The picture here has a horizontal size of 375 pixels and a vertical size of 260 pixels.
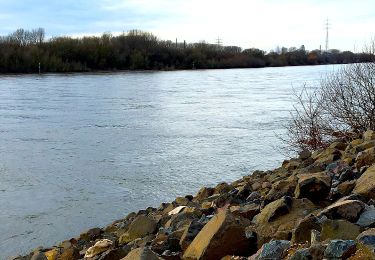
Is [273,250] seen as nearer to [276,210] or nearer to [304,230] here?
[304,230]

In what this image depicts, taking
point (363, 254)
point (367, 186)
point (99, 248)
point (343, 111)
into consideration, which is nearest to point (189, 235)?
point (99, 248)

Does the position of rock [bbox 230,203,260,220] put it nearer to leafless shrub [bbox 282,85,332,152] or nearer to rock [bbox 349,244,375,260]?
rock [bbox 349,244,375,260]

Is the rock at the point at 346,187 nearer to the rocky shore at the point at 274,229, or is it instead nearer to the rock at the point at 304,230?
the rocky shore at the point at 274,229

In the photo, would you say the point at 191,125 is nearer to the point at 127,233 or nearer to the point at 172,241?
the point at 127,233

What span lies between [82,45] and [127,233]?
171 feet

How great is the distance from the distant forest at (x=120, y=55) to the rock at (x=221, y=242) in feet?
154

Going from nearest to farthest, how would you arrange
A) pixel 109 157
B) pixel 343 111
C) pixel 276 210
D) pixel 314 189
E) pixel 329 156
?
pixel 276 210 → pixel 314 189 → pixel 329 156 → pixel 343 111 → pixel 109 157

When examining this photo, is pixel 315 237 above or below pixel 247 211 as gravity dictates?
above

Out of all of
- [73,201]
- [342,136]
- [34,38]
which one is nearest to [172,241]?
[73,201]

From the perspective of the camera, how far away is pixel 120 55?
2212 inches

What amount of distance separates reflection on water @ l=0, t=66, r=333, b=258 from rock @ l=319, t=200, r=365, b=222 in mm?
3483

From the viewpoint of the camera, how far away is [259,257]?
2.63m

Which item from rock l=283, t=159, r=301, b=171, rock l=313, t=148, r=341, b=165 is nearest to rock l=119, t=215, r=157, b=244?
rock l=313, t=148, r=341, b=165

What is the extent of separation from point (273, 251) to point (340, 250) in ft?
1.53
